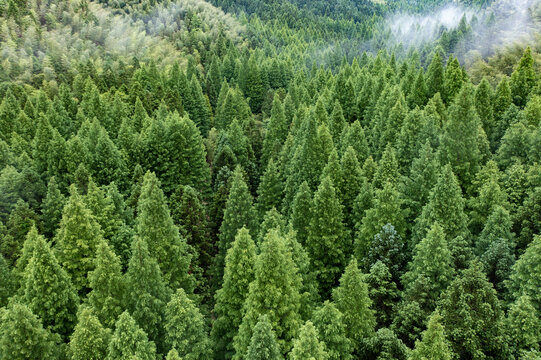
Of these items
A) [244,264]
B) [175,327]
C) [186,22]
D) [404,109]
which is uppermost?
[186,22]

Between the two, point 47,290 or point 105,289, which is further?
point 47,290

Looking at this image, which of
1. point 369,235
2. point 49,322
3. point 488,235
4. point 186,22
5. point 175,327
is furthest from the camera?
point 186,22

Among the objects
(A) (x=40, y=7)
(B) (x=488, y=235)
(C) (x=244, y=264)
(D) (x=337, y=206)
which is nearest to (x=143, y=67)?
(A) (x=40, y=7)

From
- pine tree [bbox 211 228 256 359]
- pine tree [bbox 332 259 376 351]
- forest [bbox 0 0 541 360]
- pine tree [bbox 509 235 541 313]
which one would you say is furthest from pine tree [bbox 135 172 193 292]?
pine tree [bbox 509 235 541 313]

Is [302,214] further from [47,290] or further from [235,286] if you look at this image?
[47,290]

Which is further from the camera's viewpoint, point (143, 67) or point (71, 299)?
point (143, 67)

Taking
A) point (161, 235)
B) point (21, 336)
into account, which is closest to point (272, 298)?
point (161, 235)

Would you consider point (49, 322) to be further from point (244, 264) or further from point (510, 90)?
point (510, 90)
